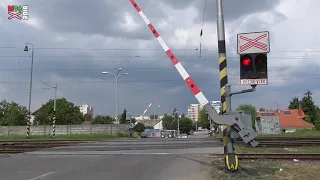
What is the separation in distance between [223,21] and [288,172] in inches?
222

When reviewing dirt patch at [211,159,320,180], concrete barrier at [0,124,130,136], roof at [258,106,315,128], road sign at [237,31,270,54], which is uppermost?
road sign at [237,31,270,54]

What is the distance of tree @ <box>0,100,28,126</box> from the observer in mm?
110438

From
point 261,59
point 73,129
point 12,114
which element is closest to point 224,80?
point 261,59

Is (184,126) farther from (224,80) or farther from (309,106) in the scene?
(224,80)

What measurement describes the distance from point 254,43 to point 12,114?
113m

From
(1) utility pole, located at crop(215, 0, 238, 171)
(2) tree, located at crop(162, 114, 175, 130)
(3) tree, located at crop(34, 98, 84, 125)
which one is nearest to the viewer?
(1) utility pole, located at crop(215, 0, 238, 171)

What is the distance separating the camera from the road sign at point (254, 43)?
33.7 ft

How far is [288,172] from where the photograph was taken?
38.5 ft

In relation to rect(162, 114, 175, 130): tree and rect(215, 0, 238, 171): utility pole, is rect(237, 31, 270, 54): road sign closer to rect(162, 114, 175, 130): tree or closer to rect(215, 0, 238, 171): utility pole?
rect(215, 0, 238, 171): utility pole

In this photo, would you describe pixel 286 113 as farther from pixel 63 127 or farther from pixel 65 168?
pixel 65 168

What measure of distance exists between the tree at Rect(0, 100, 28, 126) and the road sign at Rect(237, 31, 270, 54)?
4203 inches

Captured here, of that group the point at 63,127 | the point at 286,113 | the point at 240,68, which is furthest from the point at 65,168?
the point at 286,113

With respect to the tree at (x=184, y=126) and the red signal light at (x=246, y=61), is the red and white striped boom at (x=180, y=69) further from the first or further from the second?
the tree at (x=184, y=126)

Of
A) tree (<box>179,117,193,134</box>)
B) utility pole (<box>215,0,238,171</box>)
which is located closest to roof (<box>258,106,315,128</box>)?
tree (<box>179,117,193,134</box>)
